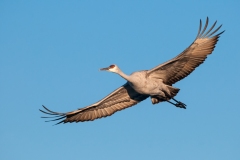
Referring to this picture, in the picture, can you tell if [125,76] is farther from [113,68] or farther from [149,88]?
[149,88]

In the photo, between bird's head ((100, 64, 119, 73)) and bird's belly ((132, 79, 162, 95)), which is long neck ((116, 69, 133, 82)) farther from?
bird's belly ((132, 79, 162, 95))

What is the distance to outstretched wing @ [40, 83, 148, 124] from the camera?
3981 cm

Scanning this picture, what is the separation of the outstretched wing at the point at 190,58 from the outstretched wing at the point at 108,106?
75.5 inches

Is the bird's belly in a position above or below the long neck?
below

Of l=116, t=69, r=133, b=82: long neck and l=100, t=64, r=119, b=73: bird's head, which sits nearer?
l=116, t=69, r=133, b=82: long neck

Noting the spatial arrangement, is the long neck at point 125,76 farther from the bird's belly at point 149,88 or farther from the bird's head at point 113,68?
the bird's belly at point 149,88

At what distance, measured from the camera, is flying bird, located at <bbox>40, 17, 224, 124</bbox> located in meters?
38.1

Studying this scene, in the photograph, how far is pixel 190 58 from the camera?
3853 cm

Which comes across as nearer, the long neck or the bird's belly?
the long neck

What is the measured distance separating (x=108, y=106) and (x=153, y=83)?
3037 millimetres

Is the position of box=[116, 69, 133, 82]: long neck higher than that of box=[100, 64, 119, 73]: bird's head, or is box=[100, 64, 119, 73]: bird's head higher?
box=[100, 64, 119, 73]: bird's head

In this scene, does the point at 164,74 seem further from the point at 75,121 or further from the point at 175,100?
the point at 75,121

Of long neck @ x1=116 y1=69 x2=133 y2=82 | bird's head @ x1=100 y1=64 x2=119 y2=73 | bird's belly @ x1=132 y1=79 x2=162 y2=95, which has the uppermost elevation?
bird's head @ x1=100 y1=64 x2=119 y2=73

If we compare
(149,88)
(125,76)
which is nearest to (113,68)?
(125,76)
